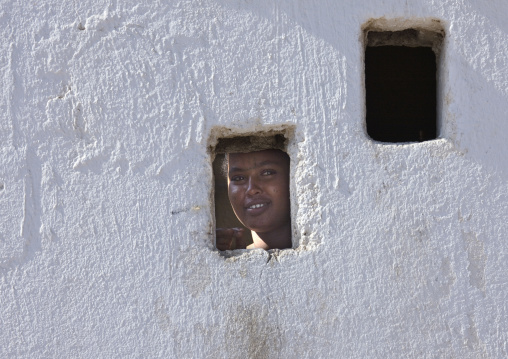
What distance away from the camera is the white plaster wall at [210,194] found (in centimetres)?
338

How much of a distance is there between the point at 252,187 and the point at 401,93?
4.43ft

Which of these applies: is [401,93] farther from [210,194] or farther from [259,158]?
[210,194]

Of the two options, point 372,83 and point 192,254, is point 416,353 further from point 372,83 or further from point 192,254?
point 372,83

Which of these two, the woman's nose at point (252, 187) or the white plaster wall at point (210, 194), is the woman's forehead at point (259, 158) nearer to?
the woman's nose at point (252, 187)

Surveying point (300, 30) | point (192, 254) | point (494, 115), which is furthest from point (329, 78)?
point (192, 254)

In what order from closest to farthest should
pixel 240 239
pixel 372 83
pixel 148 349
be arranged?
pixel 148 349, pixel 240 239, pixel 372 83

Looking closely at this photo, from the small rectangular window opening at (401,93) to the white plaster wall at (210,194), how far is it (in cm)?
133

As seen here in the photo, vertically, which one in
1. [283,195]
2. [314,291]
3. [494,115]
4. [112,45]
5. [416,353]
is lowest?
[416,353]

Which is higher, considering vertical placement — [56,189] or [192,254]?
[56,189]

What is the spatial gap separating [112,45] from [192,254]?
0.93m

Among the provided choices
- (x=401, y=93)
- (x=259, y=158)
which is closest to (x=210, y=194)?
(x=259, y=158)

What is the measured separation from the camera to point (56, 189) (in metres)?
3.45

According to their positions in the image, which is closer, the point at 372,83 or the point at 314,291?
the point at 314,291

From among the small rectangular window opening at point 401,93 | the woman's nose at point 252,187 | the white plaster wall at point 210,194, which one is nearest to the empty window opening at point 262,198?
the woman's nose at point 252,187
